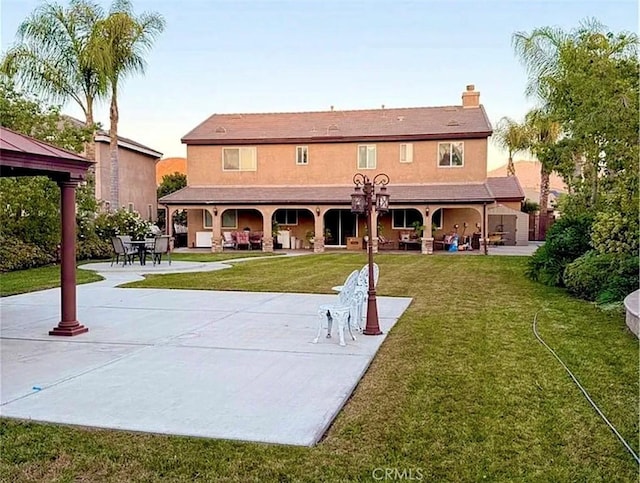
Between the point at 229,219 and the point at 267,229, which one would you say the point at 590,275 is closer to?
the point at 267,229

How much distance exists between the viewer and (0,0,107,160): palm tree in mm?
22000

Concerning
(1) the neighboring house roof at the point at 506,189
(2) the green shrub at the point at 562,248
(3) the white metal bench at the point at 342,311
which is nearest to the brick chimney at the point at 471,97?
A: (1) the neighboring house roof at the point at 506,189

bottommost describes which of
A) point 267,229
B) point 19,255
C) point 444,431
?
point 444,431

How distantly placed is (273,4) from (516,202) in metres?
22.2

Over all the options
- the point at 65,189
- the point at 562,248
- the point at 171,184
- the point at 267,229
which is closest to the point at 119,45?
the point at 267,229

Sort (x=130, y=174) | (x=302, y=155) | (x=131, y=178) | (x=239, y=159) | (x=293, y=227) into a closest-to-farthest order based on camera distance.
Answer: (x=302, y=155) → (x=239, y=159) → (x=293, y=227) → (x=130, y=174) → (x=131, y=178)

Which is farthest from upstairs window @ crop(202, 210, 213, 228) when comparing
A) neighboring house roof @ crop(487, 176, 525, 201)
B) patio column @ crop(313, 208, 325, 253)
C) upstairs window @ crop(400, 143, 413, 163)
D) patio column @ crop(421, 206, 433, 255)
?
neighboring house roof @ crop(487, 176, 525, 201)

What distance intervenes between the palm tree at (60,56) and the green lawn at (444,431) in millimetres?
19630

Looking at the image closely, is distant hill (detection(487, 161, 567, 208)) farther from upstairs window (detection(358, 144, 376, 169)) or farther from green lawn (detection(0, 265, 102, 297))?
green lawn (detection(0, 265, 102, 297))

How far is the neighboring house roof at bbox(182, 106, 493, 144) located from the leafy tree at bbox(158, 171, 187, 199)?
30.3ft

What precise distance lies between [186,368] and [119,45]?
68.0 ft

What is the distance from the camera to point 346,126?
27.6 meters

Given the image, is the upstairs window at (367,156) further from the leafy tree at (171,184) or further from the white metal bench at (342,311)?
the white metal bench at (342,311)

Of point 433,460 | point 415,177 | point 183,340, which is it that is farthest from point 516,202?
point 433,460
